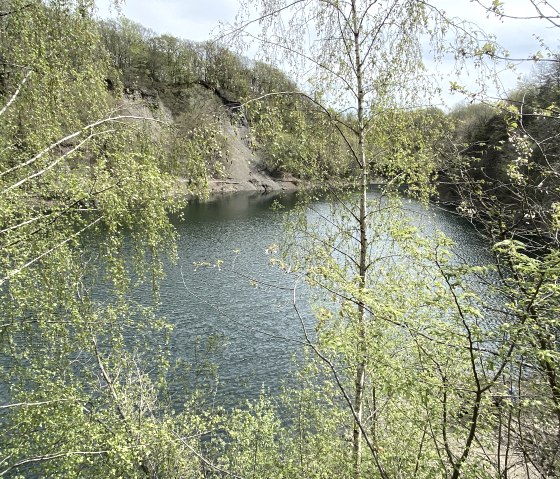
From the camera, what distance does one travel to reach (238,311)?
19578mm

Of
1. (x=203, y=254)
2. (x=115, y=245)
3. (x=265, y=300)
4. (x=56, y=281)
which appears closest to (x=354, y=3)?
(x=115, y=245)

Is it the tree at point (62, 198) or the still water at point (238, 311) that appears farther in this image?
the still water at point (238, 311)

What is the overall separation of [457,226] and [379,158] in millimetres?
32127

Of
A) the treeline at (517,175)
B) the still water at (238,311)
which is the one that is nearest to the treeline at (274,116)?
the still water at (238,311)

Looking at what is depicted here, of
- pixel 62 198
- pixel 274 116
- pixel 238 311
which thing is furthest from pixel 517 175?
pixel 238 311

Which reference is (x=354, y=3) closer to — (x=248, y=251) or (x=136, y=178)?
(x=136, y=178)

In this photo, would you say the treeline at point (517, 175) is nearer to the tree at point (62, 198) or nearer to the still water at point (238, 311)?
the still water at point (238, 311)

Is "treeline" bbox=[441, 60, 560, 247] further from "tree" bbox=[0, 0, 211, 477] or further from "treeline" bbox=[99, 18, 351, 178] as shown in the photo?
"tree" bbox=[0, 0, 211, 477]

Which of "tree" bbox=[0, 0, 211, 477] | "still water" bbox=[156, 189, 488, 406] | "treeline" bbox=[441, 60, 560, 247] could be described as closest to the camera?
"treeline" bbox=[441, 60, 560, 247]

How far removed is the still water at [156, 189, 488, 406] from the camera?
13164 millimetres

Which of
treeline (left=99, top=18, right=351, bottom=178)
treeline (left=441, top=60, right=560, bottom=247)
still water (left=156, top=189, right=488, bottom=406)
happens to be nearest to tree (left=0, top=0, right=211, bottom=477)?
treeline (left=99, top=18, right=351, bottom=178)

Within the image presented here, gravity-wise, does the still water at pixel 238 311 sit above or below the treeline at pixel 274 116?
below

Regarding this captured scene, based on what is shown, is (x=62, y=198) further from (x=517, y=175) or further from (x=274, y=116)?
(x=517, y=175)

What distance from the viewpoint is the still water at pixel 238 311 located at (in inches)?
518
